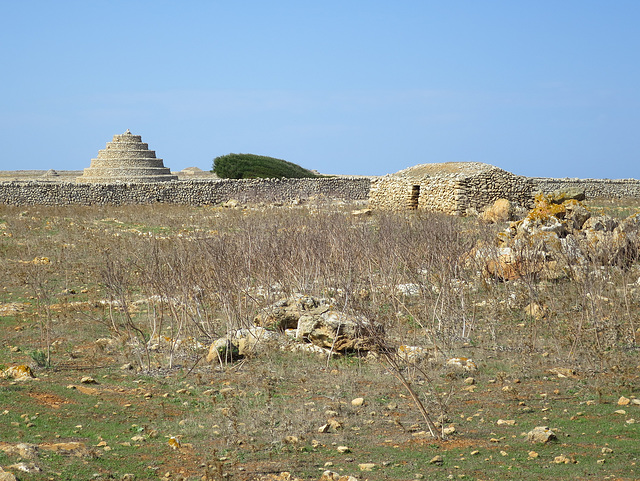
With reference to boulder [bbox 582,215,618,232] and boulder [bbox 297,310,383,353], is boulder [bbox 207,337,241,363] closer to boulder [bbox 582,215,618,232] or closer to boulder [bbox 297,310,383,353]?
boulder [bbox 297,310,383,353]

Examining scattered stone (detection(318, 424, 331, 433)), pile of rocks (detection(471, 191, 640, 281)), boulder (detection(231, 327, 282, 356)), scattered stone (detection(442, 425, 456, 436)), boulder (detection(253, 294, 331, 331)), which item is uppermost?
pile of rocks (detection(471, 191, 640, 281))

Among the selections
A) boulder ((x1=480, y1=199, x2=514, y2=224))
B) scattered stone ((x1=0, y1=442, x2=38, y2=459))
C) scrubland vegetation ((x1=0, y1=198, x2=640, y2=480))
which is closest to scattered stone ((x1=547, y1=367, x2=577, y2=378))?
scrubland vegetation ((x1=0, y1=198, x2=640, y2=480))

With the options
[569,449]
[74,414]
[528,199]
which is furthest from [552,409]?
[528,199]

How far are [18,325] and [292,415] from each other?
662cm

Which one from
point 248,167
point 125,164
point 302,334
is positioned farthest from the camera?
point 248,167

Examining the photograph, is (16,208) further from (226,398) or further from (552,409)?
(552,409)

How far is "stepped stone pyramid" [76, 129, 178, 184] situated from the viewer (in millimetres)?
36031

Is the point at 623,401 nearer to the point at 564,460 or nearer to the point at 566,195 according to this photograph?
the point at 564,460

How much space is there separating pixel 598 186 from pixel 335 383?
30676 millimetres

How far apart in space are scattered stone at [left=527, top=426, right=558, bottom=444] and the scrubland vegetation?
0.07 metres

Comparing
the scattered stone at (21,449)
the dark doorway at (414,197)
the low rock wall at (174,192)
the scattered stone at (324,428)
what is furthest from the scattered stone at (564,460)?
the low rock wall at (174,192)

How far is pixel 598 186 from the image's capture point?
3494 centimetres

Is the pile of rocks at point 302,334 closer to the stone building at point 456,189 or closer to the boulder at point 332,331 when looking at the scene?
the boulder at point 332,331

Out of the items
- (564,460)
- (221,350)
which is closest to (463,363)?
(564,460)
